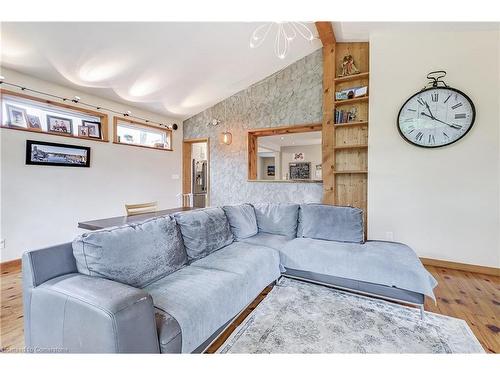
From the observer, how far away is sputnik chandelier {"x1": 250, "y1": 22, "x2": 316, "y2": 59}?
126 inches

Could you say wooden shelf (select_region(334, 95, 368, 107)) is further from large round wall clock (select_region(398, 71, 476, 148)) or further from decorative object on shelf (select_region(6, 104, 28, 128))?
decorative object on shelf (select_region(6, 104, 28, 128))

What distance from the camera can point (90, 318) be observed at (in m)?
0.97

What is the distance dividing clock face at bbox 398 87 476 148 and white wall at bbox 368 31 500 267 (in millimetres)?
85

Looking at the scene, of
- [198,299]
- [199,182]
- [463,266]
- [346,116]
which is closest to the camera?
[198,299]

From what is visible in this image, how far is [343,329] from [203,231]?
130 cm

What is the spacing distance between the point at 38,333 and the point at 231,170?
13.1ft

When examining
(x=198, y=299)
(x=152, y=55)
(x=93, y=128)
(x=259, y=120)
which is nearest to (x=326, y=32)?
(x=259, y=120)

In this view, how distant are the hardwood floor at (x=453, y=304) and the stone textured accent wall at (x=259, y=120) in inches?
82.2

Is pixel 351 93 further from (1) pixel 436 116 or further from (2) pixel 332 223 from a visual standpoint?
(2) pixel 332 223

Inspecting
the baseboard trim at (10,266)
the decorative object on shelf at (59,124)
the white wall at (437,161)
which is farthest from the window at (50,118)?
the white wall at (437,161)

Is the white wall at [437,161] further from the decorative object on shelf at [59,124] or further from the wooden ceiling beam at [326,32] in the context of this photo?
the decorative object on shelf at [59,124]

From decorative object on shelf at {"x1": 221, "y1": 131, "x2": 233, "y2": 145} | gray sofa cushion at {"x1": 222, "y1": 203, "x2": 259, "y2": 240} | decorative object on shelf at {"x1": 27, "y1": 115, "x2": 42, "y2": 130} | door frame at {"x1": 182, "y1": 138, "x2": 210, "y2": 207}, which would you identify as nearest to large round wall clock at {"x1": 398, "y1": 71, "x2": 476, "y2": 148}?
gray sofa cushion at {"x1": 222, "y1": 203, "x2": 259, "y2": 240}
